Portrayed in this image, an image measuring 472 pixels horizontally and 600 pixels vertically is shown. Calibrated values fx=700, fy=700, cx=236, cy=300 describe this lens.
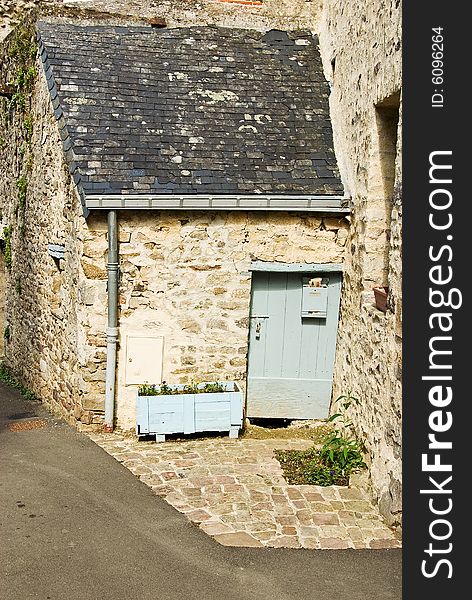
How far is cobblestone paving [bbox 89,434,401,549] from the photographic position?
540 centimetres

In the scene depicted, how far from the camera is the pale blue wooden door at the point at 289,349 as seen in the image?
7.74 m

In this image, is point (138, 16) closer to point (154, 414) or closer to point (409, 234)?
point (154, 414)

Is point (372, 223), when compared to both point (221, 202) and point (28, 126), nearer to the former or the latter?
point (221, 202)

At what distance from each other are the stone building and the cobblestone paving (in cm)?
43

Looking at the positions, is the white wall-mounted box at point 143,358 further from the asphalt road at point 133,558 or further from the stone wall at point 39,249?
the asphalt road at point 133,558

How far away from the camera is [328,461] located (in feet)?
22.0

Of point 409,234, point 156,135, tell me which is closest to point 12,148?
point 156,135

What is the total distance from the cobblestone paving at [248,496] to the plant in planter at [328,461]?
0.34 ft

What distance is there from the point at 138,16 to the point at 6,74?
2.31m

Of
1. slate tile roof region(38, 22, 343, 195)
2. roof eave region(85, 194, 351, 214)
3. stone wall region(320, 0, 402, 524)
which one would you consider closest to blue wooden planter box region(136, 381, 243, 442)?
stone wall region(320, 0, 402, 524)

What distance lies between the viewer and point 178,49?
877cm

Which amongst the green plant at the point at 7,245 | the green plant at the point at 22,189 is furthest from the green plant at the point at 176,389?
the green plant at the point at 7,245

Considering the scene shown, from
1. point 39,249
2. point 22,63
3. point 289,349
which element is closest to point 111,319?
point 289,349

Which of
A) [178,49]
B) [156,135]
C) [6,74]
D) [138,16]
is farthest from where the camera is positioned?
[6,74]
